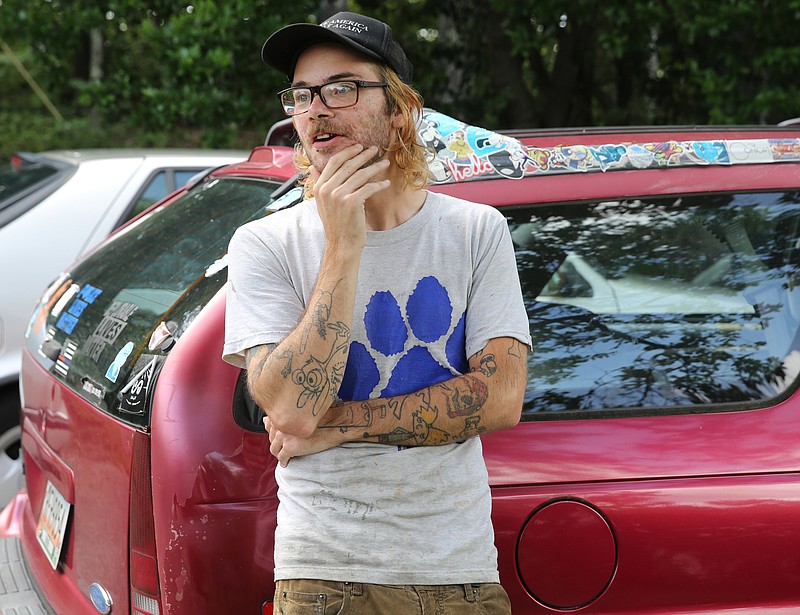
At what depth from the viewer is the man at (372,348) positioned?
1.89 meters

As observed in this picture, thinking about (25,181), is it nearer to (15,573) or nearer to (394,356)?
(15,573)

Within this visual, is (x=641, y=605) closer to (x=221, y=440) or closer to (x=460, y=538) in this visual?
(x=460, y=538)

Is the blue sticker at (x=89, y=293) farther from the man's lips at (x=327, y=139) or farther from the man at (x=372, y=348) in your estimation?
the man's lips at (x=327, y=139)

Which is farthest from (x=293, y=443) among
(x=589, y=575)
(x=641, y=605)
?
(x=641, y=605)

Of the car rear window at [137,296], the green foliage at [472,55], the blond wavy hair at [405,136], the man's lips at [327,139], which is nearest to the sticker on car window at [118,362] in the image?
the car rear window at [137,296]

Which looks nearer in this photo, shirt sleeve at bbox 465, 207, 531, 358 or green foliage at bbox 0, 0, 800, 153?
shirt sleeve at bbox 465, 207, 531, 358

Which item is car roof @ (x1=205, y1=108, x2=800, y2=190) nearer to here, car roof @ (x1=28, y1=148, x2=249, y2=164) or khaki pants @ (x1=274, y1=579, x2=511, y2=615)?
khaki pants @ (x1=274, y1=579, x2=511, y2=615)

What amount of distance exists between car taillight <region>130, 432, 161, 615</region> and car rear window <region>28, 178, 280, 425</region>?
0.26ft

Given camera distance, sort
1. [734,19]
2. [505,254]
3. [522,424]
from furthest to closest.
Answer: [734,19], [522,424], [505,254]

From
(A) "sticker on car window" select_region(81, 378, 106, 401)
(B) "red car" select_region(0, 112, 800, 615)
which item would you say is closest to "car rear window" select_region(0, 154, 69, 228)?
(B) "red car" select_region(0, 112, 800, 615)

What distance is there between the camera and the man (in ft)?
6.21

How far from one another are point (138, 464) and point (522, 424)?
87cm

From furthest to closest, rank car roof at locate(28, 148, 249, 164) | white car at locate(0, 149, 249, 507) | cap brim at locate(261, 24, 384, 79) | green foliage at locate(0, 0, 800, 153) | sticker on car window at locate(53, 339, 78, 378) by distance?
green foliage at locate(0, 0, 800, 153) < car roof at locate(28, 148, 249, 164) < white car at locate(0, 149, 249, 507) < sticker on car window at locate(53, 339, 78, 378) < cap brim at locate(261, 24, 384, 79)

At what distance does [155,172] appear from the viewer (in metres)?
5.11
